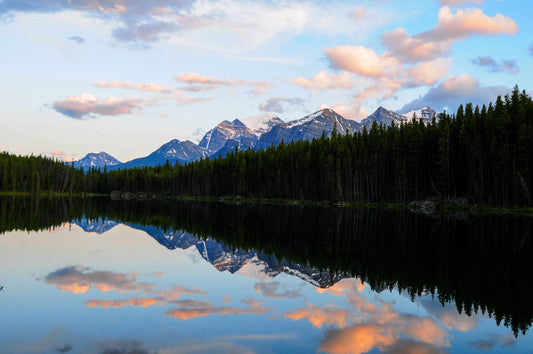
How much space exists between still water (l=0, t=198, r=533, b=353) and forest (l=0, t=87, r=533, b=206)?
168 feet

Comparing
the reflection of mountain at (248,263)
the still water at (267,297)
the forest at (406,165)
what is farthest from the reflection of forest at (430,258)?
the forest at (406,165)

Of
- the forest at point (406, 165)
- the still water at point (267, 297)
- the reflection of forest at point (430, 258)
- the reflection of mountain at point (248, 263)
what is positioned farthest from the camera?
the forest at point (406, 165)

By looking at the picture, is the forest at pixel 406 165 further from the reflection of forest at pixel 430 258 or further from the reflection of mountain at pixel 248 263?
the reflection of mountain at pixel 248 263

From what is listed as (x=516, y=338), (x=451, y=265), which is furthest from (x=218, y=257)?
(x=516, y=338)

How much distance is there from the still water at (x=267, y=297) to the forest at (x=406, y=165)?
51.2 m

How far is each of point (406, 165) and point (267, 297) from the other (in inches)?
3299

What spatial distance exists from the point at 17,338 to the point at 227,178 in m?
143

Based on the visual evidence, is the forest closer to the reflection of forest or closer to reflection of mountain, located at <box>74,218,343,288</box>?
the reflection of forest

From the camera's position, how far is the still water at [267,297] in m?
11.0

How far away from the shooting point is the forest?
234 ft

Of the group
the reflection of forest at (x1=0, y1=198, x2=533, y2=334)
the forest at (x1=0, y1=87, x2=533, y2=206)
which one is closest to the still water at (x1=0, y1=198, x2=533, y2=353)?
the reflection of forest at (x1=0, y1=198, x2=533, y2=334)

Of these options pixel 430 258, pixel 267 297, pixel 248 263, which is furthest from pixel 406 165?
pixel 267 297

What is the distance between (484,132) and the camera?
77.6 meters

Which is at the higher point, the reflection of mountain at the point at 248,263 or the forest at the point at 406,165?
the forest at the point at 406,165
